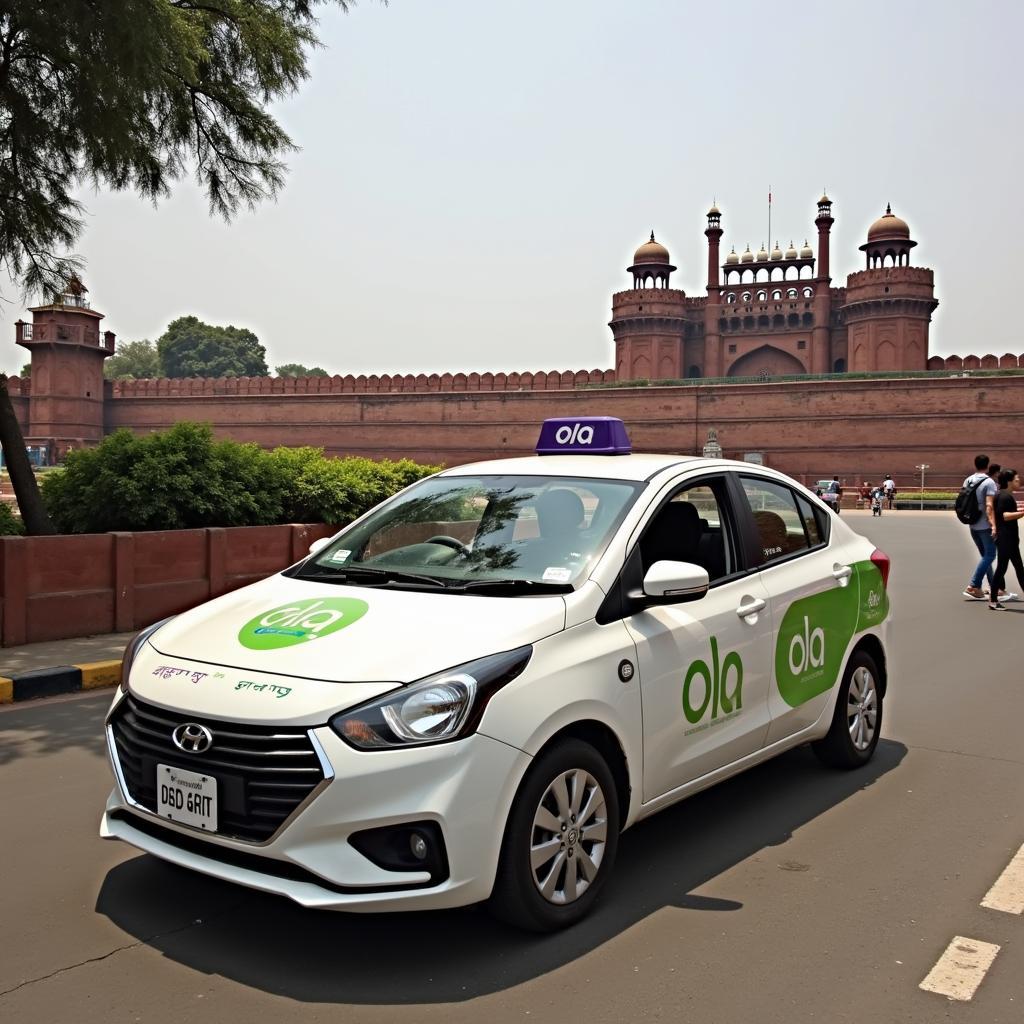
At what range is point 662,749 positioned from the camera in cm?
326

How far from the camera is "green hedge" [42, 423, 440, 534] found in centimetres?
889

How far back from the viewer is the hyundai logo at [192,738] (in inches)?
105

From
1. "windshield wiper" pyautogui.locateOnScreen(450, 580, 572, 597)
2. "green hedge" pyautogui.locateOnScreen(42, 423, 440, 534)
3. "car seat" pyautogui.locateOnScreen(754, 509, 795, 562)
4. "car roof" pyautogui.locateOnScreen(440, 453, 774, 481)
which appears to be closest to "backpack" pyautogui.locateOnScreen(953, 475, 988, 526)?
"green hedge" pyautogui.locateOnScreen(42, 423, 440, 534)

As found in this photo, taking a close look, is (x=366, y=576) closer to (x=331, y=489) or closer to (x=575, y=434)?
(x=575, y=434)

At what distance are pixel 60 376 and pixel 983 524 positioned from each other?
56.3 m

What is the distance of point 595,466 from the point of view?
388cm

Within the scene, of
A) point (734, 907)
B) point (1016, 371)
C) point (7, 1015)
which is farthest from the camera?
point (1016, 371)

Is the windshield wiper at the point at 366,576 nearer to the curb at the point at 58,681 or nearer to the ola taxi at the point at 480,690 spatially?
the ola taxi at the point at 480,690

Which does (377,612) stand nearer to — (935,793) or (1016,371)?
(935,793)

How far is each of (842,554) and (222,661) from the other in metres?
2.93

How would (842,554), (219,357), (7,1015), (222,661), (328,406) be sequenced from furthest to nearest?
(219,357) < (328,406) < (842,554) < (222,661) < (7,1015)

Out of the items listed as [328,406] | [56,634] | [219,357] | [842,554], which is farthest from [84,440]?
[842,554]

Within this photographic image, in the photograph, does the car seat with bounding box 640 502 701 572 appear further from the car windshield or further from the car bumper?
the car bumper

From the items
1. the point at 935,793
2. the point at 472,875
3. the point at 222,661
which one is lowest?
the point at 935,793
